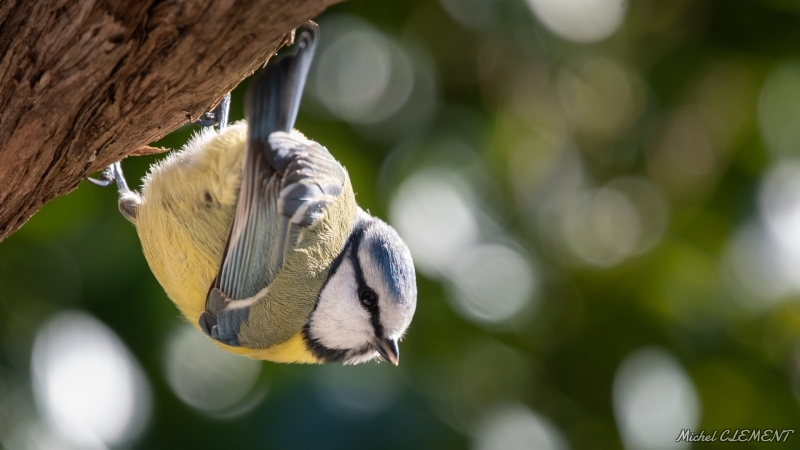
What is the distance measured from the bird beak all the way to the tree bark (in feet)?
2.62

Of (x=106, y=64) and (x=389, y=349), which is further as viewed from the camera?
(x=389, y=349)

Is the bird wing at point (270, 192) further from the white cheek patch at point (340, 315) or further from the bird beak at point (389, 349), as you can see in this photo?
the bird beak at point (389, 349)

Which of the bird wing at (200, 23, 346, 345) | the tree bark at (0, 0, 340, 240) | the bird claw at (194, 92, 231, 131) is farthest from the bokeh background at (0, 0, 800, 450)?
the tree bark at (0, 0, 340, 240)

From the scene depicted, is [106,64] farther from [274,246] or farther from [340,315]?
[340,315]

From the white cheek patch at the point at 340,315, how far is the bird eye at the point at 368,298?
1cm

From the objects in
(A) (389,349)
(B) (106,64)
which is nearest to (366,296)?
(A) (389,349)

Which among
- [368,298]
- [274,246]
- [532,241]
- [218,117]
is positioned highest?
[218,117]

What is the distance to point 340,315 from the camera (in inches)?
74.0

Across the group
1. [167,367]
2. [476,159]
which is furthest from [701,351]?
[167,367]
